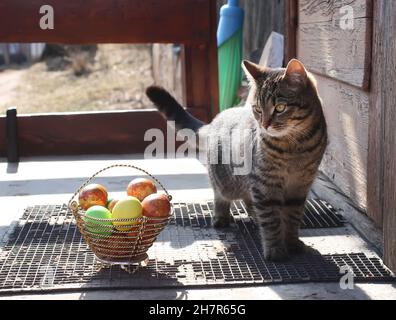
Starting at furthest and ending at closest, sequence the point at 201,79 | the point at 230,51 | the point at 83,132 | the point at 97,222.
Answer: the point at 230,51, the point at 201,79, the point at 83,132, the point at 97,222

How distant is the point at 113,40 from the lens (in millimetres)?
5570

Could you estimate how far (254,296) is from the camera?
10.1 feet

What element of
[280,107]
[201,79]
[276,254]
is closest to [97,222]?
[276,254]

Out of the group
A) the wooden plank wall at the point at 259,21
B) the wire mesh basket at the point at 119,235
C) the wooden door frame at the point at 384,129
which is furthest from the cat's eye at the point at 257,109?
the wooden plank wall at the point at 259,21

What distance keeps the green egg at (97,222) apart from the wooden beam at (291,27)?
2.61 metres

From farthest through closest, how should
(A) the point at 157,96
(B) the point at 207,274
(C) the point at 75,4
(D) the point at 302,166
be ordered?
(C) the point at 75,4
(A) the point at 157,96
(D) the point at 302,166
(B) the point at 207,274

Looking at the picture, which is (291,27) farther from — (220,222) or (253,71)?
(220,222)

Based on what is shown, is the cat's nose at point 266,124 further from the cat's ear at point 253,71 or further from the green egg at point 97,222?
the green egg at point 97,222

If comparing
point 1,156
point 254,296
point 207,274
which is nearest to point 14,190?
point 1,156

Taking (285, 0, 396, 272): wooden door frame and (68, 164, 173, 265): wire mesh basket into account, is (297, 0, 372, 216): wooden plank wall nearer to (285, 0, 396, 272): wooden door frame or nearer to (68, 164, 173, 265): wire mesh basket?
(285, 0, 396, 272): wooden door frame

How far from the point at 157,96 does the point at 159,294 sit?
1.48 meters

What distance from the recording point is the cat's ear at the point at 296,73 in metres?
3.39

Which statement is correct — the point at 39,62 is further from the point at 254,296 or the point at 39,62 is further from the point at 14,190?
the point at 254,296

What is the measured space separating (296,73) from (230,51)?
3.37 meters
